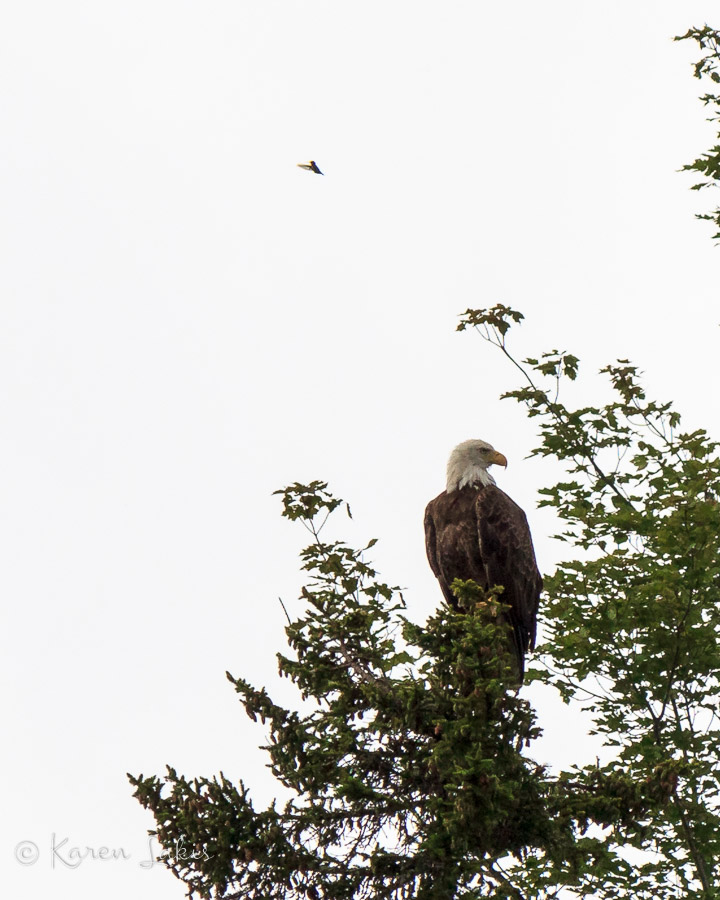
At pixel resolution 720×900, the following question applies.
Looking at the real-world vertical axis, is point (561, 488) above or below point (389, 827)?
above

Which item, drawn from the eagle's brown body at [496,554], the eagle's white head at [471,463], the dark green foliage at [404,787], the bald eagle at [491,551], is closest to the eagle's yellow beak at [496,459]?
the eagle's white head at [471,463]

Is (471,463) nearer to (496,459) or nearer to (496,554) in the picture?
(496,459)

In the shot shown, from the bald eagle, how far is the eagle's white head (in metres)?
0.25

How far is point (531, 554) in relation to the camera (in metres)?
12.7

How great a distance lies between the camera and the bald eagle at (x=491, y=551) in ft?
41.1

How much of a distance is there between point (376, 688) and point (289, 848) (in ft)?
3.74

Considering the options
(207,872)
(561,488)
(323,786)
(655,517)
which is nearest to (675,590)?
(655,517)

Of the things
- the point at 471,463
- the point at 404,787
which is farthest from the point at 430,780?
the point at 471,463

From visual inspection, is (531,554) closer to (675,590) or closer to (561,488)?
(561,488)

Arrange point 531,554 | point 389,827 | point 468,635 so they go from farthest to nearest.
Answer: point 531,554 → point 389,827 → point 468,635

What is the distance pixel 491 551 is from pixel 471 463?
135cm

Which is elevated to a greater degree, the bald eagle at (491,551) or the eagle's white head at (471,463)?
the eagle's white head at (471,463)

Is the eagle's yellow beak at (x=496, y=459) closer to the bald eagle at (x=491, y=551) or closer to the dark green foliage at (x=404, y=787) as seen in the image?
the bald eagle at (x=491, y=551)

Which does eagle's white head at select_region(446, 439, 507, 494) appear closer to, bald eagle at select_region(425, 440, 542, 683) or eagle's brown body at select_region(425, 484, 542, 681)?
bald eagle at select_region(425, 440, 542, 683)
